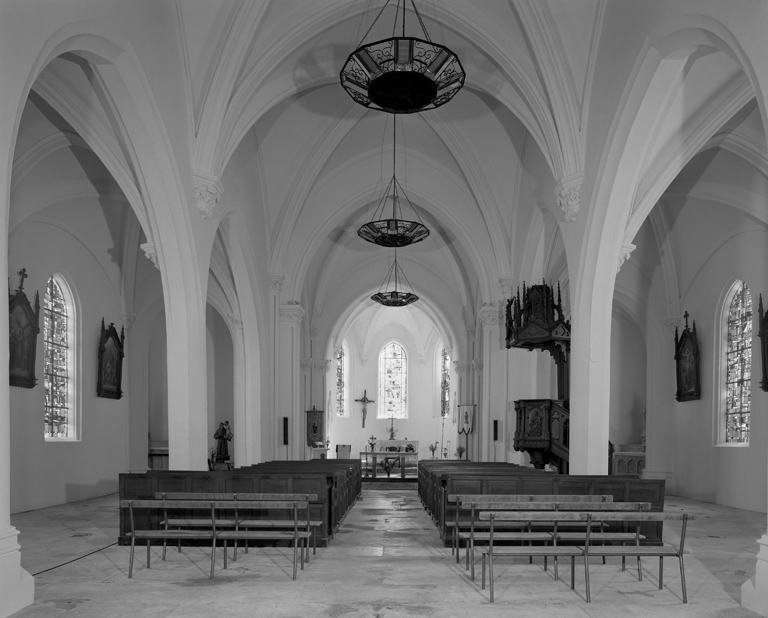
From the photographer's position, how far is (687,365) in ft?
58.3

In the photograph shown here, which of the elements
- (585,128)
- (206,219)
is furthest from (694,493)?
(206,219)

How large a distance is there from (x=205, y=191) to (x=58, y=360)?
734cm

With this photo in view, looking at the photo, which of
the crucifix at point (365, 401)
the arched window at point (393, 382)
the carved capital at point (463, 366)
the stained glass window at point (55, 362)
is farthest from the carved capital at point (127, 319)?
the arched window at point (393, 382)

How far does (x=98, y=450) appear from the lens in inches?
719

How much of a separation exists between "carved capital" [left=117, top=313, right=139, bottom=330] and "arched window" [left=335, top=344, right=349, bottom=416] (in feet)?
59.0

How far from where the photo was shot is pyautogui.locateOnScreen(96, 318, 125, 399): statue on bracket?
1839 centimetres

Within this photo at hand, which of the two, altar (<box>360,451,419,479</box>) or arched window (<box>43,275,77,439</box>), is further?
altar (<box>360,451,419,479</box>)

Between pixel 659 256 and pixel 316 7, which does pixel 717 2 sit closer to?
pixel 316 7

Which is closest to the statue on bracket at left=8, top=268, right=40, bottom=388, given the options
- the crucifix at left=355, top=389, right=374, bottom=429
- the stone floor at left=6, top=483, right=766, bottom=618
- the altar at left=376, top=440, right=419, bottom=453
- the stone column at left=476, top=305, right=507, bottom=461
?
the stone floor at left=6, top=483, right=766, bottom=618

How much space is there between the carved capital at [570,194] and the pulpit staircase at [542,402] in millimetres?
2888

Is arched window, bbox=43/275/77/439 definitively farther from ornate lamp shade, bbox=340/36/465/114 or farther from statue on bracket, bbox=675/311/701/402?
statue on bracket, bbox=675/311/701/402

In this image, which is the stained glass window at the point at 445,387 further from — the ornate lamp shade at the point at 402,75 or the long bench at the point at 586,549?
the long bench at the point at 586,549

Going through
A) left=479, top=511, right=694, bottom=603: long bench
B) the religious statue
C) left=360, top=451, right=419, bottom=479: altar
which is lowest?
left=360, top=451, right=419, bottom=479: altar

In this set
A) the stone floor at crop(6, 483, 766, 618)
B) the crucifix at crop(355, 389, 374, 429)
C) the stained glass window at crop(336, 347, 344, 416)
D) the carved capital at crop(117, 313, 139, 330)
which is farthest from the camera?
the stained glass window at crop(336, 347, 344, 416)
